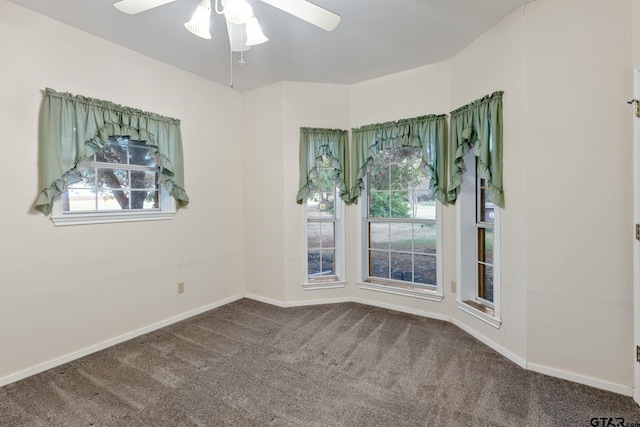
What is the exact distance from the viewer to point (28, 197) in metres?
2.22

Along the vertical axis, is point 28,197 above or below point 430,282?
above

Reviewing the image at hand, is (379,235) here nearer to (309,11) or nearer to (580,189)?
(580,189)

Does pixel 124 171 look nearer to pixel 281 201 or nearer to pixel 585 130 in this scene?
pixel 281 201

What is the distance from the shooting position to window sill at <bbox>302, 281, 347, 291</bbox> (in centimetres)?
367

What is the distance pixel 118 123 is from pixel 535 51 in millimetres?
3428

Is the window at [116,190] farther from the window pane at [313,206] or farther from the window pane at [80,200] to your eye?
the window pane at [313,206]

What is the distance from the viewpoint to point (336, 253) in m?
3.82

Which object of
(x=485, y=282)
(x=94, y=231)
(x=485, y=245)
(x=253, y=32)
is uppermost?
(x=253, y=32)

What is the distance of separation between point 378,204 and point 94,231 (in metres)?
2.90

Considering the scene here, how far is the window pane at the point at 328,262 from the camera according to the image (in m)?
3.83

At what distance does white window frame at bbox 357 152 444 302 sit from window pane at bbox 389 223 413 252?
75 mm

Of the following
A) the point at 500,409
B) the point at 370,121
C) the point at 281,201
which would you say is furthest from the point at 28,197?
the point at 500,409

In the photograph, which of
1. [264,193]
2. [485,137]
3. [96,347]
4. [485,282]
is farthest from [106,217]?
[485,282]

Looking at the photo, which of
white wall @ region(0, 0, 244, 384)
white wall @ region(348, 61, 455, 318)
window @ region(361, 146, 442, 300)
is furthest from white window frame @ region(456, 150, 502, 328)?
white wall @ region(0, 0, 244, 384)
